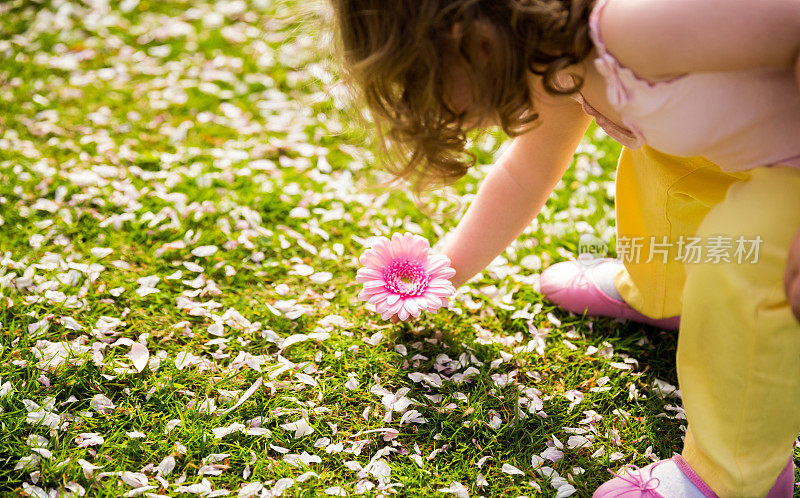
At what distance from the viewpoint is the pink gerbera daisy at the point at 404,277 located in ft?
5.12

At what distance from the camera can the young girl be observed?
43.4 inches

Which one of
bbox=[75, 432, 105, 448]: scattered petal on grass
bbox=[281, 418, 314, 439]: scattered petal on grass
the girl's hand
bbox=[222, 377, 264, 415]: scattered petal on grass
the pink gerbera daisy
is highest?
the girl's hand

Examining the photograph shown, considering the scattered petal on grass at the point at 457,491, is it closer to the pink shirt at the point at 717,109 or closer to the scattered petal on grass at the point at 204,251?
the pink shirt at the point at 717,109

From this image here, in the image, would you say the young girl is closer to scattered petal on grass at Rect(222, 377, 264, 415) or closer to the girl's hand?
the girl's hand

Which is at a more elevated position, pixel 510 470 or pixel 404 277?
pixel 404 277

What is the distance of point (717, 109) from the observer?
3.78 ft

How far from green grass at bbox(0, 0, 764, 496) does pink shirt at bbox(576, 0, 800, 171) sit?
0.63m

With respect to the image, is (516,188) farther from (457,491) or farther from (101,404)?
(101,404)

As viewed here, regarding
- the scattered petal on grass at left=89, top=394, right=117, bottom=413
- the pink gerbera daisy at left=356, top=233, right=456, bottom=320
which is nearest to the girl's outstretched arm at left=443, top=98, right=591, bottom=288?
the pink gerbera daisy at left=356, top=233, right=456, bottom=320

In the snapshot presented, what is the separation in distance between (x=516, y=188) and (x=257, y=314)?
2.31ft

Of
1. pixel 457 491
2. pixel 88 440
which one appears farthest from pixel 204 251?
pixel 457 491

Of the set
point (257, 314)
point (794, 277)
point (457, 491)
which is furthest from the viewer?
point (257, 314)

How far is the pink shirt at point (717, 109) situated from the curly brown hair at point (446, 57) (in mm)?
76

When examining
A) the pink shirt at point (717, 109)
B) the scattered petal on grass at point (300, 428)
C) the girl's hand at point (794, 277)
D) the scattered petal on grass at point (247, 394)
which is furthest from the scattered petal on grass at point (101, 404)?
the girl's hand at point (794, 277)
